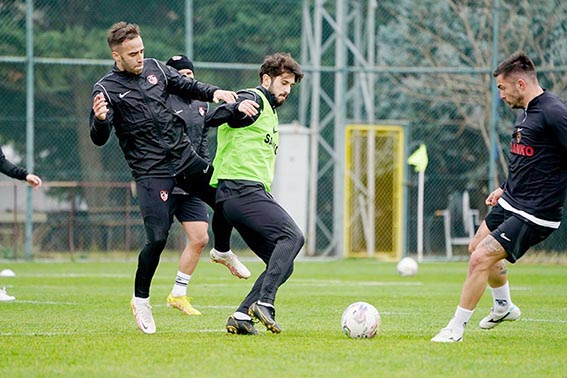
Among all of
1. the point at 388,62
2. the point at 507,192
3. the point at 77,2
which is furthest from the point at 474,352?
the point at 388,62

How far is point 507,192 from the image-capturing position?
834 cm

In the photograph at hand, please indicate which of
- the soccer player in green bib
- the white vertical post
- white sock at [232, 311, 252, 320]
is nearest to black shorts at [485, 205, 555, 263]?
the soccer player in green bib

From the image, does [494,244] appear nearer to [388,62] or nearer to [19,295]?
[19,295]

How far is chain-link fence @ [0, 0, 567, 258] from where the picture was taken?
2180 cm

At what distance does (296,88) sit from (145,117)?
1538 cm

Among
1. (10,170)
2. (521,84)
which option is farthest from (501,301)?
(10,170)

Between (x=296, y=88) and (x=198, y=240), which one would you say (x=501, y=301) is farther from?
(x=296, y=88)

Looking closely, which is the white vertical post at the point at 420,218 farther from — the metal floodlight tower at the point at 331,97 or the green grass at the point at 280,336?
the green grass at the point at 280,336


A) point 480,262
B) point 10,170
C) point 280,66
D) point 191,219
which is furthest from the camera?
point 10,170

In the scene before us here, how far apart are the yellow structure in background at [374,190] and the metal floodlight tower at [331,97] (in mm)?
244

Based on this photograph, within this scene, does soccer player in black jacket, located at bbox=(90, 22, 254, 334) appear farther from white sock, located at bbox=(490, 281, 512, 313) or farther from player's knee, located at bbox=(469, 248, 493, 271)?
white sock, located at bbox=(490, 281, 512, 313)

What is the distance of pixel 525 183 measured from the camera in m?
8.15

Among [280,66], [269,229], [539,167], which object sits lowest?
[269,229]

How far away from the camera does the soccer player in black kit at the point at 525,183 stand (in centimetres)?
794
